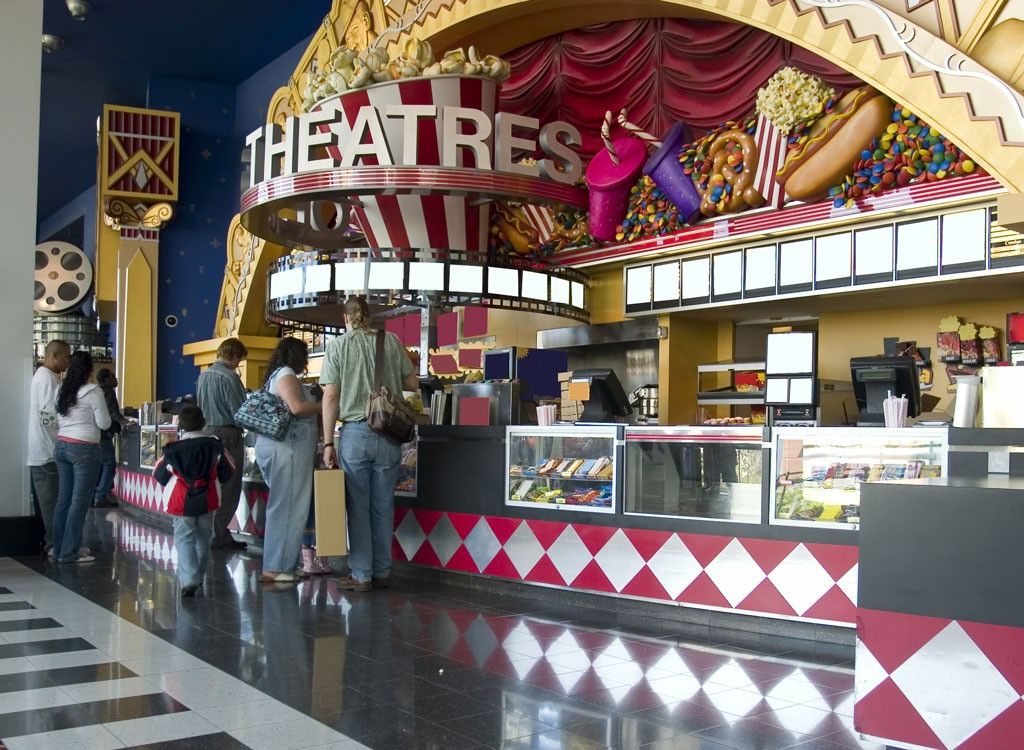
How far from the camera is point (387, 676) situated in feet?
12.8

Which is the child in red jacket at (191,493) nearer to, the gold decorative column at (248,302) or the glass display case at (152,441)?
the glass display case at (152,441)

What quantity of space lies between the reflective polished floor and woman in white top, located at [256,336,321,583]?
24 cm

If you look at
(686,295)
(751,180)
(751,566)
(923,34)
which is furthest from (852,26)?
(751,566)

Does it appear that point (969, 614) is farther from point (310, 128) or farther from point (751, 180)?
point (310, 128)

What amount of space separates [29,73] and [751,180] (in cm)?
560

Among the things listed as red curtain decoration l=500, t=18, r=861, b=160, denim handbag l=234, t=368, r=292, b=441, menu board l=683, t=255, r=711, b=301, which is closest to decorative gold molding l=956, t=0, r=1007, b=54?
red curtain decoration l=500, t=18, r=861, b=160

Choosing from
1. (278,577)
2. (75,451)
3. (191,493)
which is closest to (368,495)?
(278,577)

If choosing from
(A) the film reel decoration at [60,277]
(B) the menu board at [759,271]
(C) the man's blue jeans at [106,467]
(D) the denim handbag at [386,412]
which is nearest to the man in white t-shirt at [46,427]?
(D) the denim handbag at [386,412]

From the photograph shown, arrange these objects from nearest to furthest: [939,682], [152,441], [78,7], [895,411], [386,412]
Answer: [939,682] < [895,411] < [386,412] < [152,441] < [78,7]

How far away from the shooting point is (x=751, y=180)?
25.3ft

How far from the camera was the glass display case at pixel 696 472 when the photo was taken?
5008mm

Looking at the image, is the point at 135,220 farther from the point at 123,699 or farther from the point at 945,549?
the point at 945,549

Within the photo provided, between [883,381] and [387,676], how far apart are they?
3133 millimetres

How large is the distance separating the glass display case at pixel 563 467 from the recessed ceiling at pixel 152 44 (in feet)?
31.6
